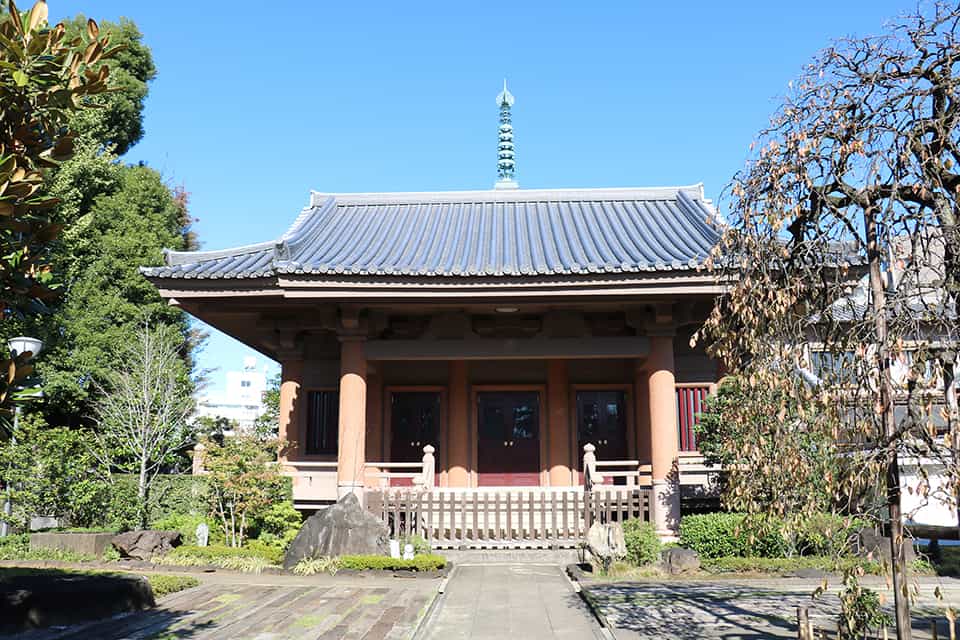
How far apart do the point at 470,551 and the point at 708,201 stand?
39.0ft

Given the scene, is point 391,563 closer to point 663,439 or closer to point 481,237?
point 663,439

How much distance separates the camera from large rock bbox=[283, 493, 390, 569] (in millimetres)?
10891

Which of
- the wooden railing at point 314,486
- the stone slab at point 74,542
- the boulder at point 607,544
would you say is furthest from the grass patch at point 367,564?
the stone slab at point 74,542

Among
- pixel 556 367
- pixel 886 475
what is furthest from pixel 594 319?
pixel 886 475

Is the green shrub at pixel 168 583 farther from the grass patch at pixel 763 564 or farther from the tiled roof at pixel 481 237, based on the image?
→ the grass patch at pixel 763 564

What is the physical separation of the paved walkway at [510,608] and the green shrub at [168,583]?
3.52 meters

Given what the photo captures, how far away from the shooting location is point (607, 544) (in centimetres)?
1059

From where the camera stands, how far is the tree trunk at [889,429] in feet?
14.3

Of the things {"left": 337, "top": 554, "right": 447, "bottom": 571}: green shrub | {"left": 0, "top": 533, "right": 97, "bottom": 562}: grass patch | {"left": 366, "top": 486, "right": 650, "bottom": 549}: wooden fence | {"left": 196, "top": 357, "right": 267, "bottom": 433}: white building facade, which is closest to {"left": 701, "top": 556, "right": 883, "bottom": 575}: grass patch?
{"left": 366, "top": 486, "right": 650, "bottom": 549}: wooden fence

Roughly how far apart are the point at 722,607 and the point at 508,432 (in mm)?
8844

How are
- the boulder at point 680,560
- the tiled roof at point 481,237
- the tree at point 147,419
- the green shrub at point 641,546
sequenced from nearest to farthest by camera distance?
1. the boulder at point 680,560
2. the green shrub at point 641,546
3. the tiled roof at point 481,237
4. the tree at point 147,419

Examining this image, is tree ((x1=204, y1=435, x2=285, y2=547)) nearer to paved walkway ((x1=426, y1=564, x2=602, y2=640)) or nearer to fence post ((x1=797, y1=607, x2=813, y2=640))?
paved walkway ((x1=426, y1=564, x2=602, y2=640))

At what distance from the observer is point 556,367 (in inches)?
631

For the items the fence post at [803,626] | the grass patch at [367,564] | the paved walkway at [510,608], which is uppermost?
the fence post at [803,626]
